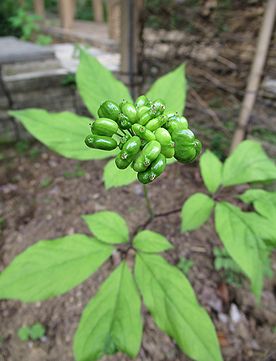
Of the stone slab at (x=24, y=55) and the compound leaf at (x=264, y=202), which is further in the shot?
the stone slab at (x=24, y=55)

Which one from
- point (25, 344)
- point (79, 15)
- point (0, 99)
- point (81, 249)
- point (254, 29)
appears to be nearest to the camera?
point (81, 249)

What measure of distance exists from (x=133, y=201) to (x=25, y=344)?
4.02 feet

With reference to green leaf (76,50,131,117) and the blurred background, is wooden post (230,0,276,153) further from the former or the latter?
green leaf (76,50,131,117)

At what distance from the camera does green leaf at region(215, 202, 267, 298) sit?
103 centimetres

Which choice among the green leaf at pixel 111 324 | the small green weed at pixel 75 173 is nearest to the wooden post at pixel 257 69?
the small green weed at pixel 75 173

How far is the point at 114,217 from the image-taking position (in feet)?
4.36

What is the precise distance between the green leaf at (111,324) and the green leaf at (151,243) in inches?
→ 5.5

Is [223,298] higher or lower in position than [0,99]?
lower

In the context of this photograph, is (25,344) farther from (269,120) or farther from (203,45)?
(203,45)

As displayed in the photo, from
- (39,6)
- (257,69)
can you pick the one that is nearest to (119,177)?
(257,69)

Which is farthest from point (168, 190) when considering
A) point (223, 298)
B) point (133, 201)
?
point (223, 298)

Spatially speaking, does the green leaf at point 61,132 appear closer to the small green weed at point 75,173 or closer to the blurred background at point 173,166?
the blurred background at point 173,166

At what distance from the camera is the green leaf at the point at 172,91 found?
4.13 ft

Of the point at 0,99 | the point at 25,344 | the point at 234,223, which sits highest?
the point at 234,223
